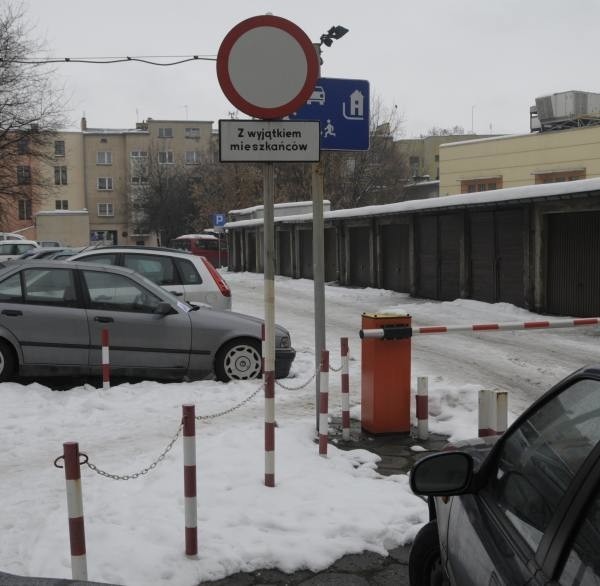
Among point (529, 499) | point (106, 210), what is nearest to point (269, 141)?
point (529, 499)

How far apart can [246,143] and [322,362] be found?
195 centimetres

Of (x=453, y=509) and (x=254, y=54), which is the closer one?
(x=453, y=509)

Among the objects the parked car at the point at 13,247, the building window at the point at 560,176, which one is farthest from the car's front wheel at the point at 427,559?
the building window at the point at 560,176

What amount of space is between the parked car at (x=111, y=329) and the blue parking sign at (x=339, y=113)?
3125 millimetres

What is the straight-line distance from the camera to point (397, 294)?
2200 cm

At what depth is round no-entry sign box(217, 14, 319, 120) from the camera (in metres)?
4.73

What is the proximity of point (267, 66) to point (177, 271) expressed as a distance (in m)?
7.23

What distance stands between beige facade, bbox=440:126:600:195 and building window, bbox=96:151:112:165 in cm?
5219

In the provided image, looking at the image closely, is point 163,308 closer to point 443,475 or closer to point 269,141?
point 269,141

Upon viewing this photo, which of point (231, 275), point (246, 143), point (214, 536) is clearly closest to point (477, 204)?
point (246, 143)

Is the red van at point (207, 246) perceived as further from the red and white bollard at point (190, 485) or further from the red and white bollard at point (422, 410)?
the red and white bollard at point (190, 485)

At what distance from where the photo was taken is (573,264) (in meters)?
15.5

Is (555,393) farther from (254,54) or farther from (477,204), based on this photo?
(477,204)

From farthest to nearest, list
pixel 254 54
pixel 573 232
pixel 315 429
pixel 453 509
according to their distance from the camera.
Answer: pixel 573 232 → pixel 315 429 → pixel 254 54 → pixel 453 509
